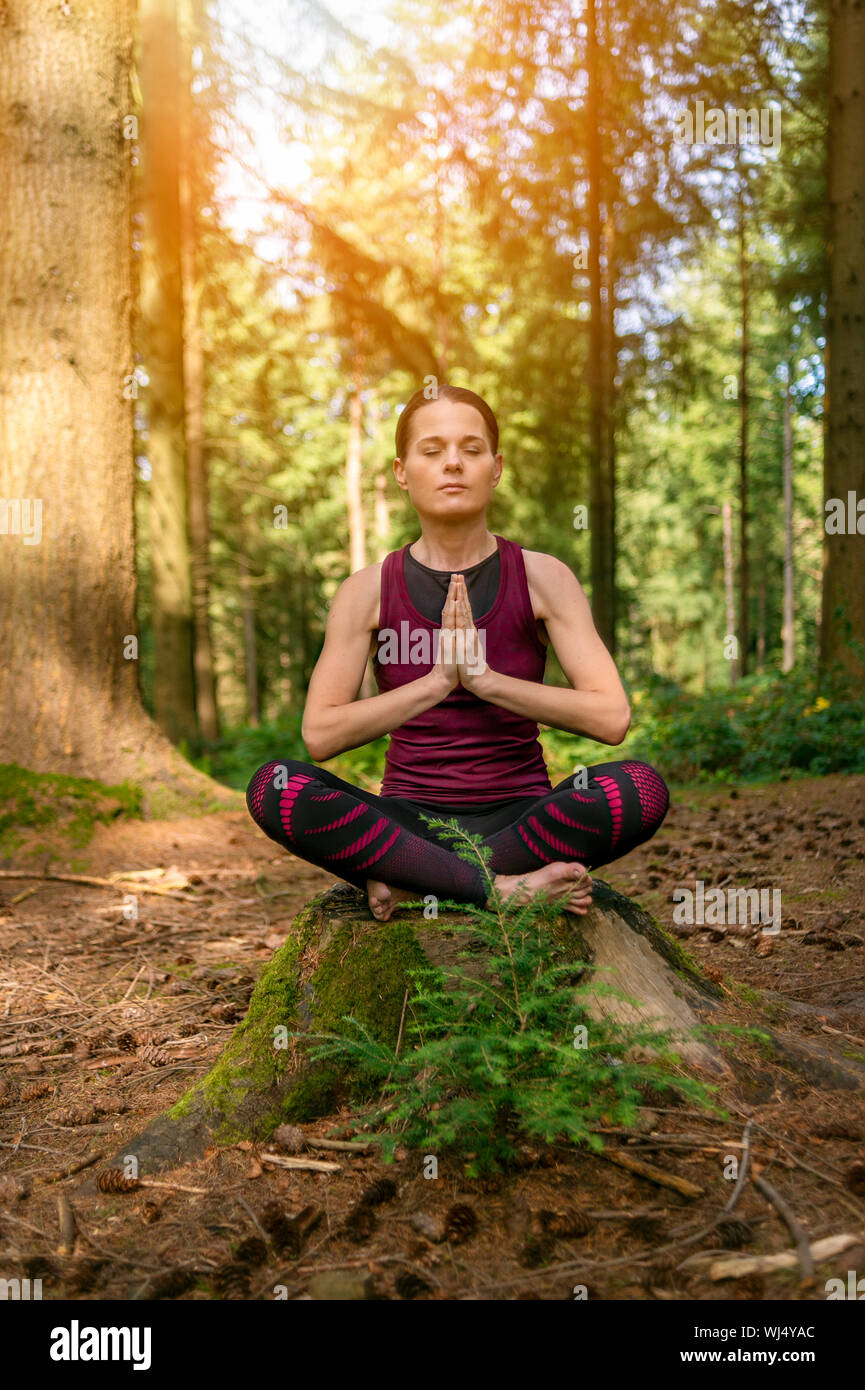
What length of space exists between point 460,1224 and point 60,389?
18.8 ft

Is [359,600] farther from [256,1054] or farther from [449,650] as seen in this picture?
[256,1054]

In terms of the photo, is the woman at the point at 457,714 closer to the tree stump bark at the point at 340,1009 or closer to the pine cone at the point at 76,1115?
the tree stump bark at the point at 340,1009

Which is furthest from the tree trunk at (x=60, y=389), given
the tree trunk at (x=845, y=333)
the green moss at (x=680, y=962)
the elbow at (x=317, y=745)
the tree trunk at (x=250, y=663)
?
the tree trunk at (x=250, y=663)

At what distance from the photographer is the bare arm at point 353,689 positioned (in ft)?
10.5

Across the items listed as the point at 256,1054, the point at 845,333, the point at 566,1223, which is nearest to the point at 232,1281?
the point at 566,1223

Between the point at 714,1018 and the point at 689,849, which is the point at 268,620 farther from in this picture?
the point at 714,1018

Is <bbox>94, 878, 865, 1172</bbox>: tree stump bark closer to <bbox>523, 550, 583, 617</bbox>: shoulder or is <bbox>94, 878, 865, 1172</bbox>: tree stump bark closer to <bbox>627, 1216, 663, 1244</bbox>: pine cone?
<bbox>627, 1216, 663, 1244</bbox>: pine cone

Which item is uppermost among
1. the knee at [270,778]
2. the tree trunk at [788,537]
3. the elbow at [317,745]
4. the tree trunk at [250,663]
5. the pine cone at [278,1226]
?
the tree trunk at [788,537]

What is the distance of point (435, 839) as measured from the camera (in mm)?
3305

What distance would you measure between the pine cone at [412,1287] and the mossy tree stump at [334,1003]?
2.60 ft
